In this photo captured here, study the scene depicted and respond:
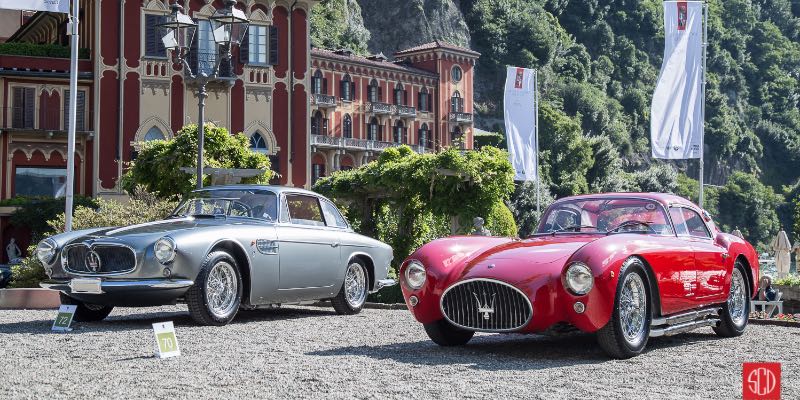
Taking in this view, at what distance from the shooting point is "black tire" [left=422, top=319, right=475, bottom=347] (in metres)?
9.94

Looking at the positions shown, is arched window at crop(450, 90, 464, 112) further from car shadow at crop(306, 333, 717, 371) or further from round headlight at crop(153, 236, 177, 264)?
car shadow at crop(306, 333, 717, 371)

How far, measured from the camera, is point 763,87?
18562 cm

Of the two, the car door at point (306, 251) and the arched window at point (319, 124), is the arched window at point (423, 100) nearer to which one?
the arched window at point (319, 124)

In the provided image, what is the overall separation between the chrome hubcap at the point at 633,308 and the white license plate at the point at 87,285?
5.42 metres

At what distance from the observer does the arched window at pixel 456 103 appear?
305ft

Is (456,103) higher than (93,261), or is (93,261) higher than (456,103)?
(456,103)

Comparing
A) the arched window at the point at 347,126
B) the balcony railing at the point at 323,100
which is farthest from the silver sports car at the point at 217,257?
the arched window at the point at 347,126

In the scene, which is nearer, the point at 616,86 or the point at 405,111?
the point at 405,111

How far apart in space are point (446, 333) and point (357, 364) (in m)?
1.63

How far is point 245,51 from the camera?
46062 mm

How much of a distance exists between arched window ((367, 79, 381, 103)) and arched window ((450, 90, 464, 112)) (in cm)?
691

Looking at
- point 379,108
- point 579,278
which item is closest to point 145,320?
point 579,278

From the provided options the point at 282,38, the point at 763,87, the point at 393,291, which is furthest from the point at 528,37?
the point at 393,291

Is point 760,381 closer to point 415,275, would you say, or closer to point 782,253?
point 415,275
